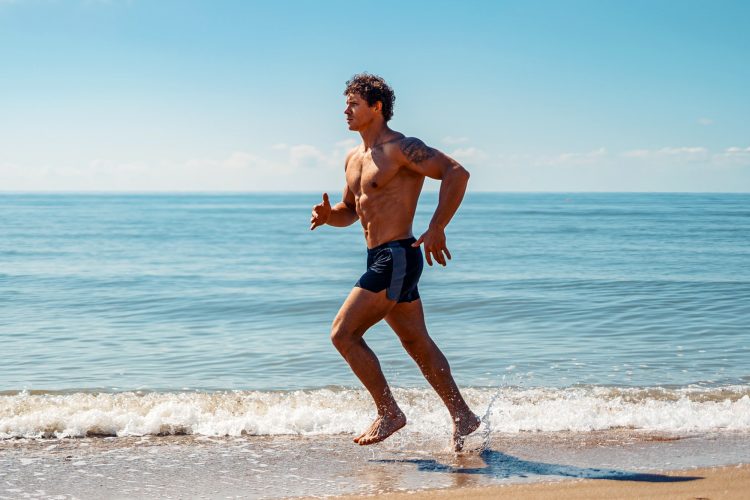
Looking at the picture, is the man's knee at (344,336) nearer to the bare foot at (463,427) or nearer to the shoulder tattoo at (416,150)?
the bare foot at (463,427)

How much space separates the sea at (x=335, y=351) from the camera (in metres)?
5.88

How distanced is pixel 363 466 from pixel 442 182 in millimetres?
1607

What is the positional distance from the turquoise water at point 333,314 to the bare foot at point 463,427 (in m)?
2.44

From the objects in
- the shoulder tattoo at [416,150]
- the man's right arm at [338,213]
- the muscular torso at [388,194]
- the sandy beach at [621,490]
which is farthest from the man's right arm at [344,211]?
the sandy beach at [621,490]

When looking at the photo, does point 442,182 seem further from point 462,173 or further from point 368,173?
point 368,173

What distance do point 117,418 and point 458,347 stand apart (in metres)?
4.68

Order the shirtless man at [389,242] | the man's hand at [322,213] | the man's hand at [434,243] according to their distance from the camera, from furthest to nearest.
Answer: the man's hand at [322,213] → the shirtless man at [389,242] → the man's hand at [434,243]

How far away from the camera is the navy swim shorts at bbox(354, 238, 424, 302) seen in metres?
4.72

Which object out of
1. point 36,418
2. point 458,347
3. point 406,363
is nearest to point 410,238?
point 36,418

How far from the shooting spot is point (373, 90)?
495 cm

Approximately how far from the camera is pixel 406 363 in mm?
8555

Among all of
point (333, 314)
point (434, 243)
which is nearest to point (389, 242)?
point (434, 243)

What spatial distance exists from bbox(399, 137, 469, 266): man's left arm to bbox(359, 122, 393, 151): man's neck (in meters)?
0.23

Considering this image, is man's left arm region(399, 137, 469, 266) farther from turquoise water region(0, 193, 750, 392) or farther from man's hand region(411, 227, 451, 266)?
turquoise water region(0, 193, 750, 392)
